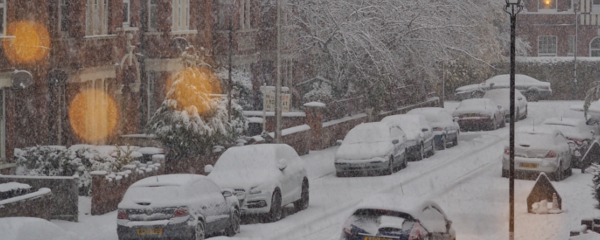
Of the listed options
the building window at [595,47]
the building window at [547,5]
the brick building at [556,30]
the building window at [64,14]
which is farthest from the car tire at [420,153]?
the building window at [595,47]

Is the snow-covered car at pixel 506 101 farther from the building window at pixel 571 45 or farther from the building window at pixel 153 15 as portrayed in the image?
the building window at pixel 571 45

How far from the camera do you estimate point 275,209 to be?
24.0 metres

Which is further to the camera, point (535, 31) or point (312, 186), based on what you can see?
point (535, 31)

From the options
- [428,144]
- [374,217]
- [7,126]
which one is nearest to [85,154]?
[7,126]

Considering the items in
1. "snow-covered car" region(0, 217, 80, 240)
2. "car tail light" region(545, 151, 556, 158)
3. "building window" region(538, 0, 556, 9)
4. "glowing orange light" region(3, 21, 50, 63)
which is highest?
"building window" region(538, 0, 556, 9)

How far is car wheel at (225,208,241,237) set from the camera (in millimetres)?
21992

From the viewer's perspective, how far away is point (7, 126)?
91.1ft

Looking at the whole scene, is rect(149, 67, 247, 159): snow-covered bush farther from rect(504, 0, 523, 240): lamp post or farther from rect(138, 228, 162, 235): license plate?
rect(504, 0, 523, 240): lamp post

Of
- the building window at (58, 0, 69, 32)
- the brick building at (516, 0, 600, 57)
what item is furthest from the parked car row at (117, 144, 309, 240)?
the brick building at (516, 0, 600, 57)

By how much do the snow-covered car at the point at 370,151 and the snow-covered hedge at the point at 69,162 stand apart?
279 inches

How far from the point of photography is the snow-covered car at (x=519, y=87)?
2387 inches

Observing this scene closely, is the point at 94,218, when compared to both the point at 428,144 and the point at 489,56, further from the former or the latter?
the point at 489,56

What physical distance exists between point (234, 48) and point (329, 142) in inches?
214

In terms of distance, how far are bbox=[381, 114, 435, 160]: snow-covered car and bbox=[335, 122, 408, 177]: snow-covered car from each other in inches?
66.9
